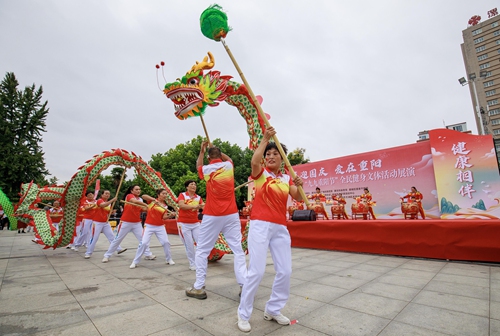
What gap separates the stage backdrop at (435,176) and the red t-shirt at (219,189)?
8.73 m

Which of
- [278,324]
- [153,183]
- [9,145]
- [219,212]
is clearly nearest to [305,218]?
[153,183]

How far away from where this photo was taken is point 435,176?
907 cm

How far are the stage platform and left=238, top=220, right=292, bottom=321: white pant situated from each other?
13.6 feet

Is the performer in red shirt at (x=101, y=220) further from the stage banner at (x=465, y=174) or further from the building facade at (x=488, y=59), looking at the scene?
the building facade at (x=488, y=59)

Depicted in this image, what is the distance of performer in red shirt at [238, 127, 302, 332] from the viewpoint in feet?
6.95

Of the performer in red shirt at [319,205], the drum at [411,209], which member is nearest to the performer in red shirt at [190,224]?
the performer in red shirt at [319,205]

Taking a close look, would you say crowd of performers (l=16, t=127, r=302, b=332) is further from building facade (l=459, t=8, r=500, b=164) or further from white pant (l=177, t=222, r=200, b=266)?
building facade (l=459, t=8, r=500, b=164)

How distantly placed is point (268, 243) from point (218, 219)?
106 cm

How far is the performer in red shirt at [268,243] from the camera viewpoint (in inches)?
83.4

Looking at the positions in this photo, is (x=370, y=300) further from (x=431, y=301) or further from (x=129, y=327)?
(x=129, y=327)

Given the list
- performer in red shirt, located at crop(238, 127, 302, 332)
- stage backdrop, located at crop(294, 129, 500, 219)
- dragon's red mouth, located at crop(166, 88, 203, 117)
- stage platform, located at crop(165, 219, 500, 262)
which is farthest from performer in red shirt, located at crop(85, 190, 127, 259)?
stage backdrop, located at crop(294, 129, 500, 219)

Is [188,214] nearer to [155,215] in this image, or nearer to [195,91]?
[155,215]

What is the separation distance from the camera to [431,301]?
9.01 feet

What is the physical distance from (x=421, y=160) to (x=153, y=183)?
915 cm
